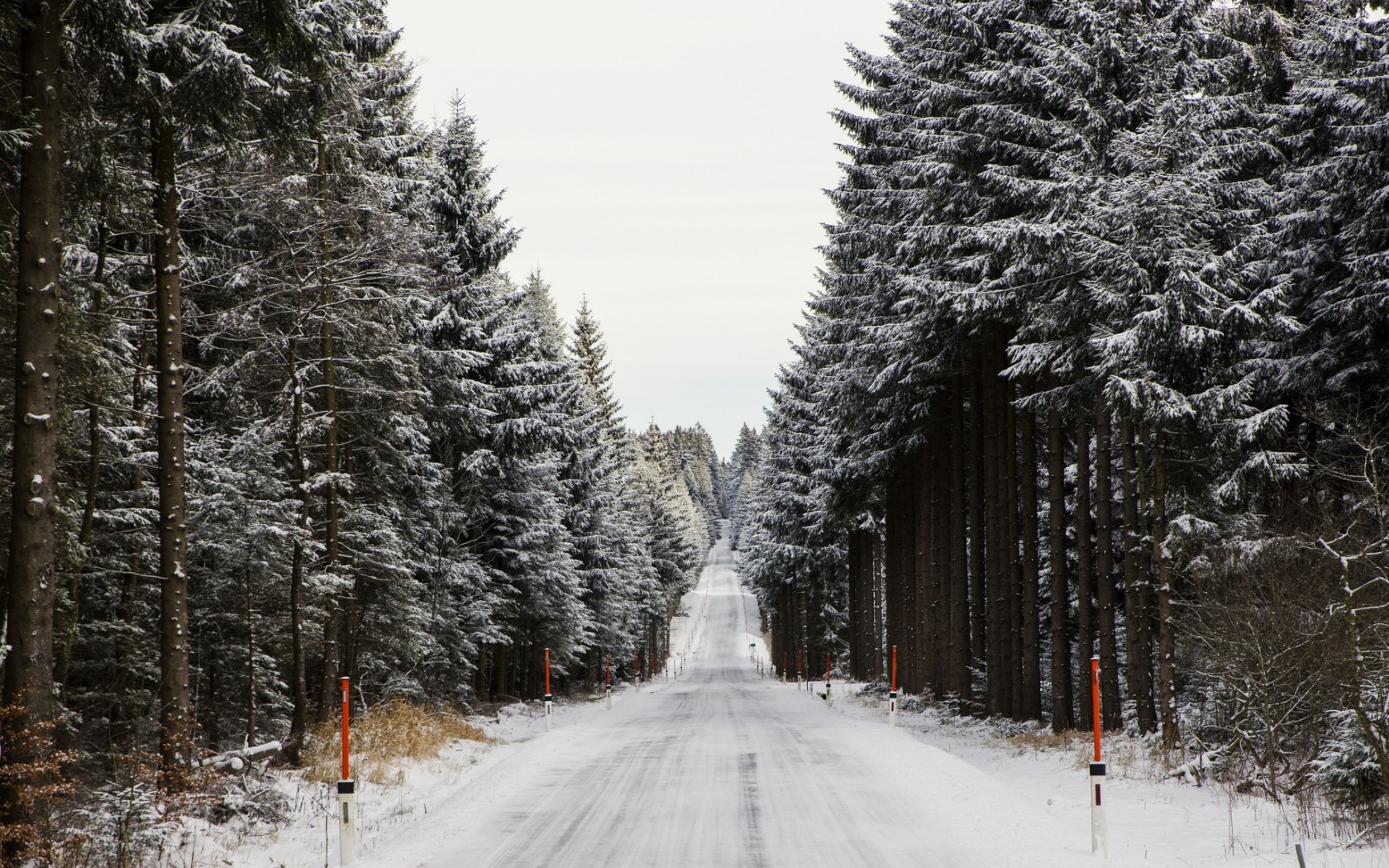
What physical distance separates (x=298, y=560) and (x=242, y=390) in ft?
10.4

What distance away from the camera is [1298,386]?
1669 cm

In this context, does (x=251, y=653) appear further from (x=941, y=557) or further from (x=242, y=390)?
(x=941, y=557)

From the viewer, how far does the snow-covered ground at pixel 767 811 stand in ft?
30.5

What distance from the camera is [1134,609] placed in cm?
1717

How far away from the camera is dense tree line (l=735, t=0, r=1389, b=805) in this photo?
1265cm

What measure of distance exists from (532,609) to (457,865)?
20653 millimetres

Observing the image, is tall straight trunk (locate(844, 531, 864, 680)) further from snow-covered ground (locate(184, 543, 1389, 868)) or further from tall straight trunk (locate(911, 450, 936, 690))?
snow-covered ground (locate(184, 543, 1389, 868))

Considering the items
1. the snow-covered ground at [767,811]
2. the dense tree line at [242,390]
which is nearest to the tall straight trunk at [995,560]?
the snow-covered ground at [767,811]

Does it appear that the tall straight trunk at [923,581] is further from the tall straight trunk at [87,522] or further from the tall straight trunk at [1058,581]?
the tall straight trunk at [87,522]

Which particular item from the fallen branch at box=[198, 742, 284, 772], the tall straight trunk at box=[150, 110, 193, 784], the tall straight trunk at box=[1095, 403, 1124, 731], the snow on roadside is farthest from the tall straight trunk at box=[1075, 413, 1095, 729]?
the tall straight trunk at box=[150, 110, 193, 784]

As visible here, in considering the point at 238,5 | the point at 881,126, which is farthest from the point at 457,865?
the point at 881,126

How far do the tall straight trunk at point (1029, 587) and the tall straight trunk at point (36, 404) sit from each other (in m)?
17.0

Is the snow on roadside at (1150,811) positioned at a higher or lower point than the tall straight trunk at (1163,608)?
lower

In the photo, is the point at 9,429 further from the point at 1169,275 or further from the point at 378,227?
the point at 1169,275
